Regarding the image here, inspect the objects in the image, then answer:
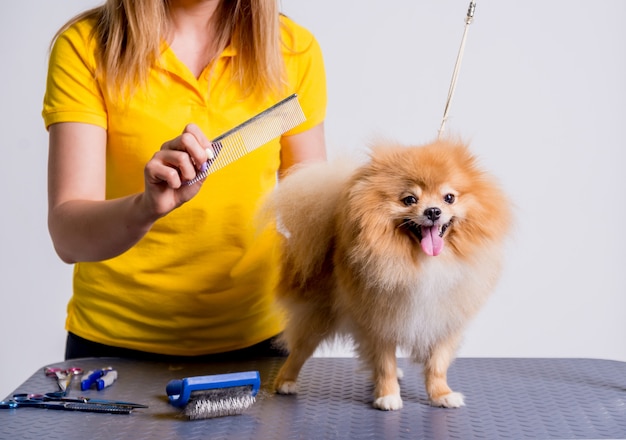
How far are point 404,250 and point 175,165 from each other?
0.44 meters

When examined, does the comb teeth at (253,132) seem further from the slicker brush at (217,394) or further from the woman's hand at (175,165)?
the slicker brush at (217,394)

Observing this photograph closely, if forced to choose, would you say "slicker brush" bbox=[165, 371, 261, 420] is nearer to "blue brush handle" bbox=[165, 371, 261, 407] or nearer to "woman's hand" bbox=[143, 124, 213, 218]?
"blue brush handle" bbox=[165, 371, 261, 407]

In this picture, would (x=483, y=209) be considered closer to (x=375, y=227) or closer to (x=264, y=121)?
(x=375, y=227)

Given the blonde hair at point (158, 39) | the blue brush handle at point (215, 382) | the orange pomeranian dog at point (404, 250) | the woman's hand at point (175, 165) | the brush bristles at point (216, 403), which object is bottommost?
the brush bristles at point (216, 403)

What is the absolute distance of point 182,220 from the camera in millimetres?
1891

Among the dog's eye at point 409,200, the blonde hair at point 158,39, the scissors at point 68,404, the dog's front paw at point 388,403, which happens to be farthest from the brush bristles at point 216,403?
the blonde hair at point 158,39

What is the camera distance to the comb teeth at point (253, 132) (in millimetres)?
1445

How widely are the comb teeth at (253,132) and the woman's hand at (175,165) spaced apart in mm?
23

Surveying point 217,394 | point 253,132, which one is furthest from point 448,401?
point 253,132

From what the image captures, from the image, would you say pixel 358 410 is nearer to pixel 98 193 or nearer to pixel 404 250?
pixel 404 250

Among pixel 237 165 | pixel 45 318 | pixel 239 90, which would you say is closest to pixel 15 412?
pixel 237 165

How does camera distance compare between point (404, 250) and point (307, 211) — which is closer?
point (404, 250)

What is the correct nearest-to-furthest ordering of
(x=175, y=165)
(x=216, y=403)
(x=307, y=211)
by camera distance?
1. (x=175, y=165)
2. (x=216, y=403)
3. (x=307, y=211)

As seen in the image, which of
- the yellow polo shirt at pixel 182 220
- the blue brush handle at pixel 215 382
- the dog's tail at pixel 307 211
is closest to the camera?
the blue brush handle at pixel 215 382
